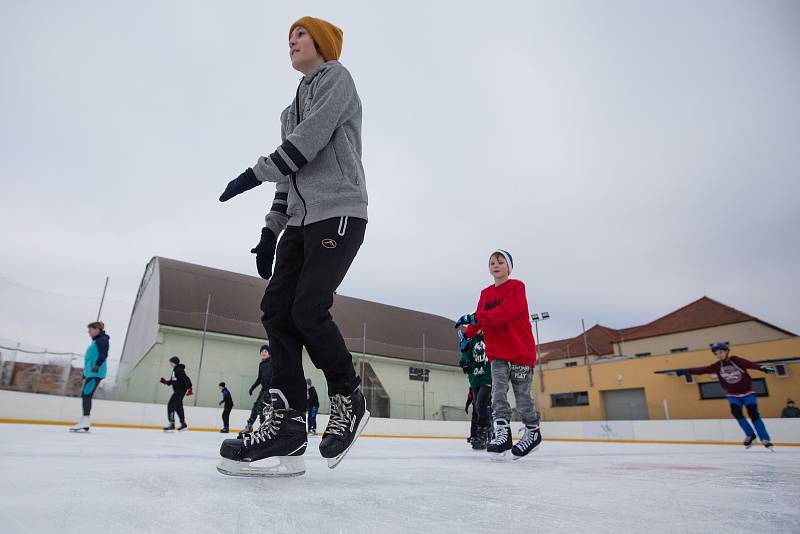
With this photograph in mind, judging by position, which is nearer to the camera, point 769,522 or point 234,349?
point 769,522

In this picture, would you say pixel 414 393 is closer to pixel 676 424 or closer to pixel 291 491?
pixel 676 424

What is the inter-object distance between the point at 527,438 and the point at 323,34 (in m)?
2.50

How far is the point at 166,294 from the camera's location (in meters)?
15.0

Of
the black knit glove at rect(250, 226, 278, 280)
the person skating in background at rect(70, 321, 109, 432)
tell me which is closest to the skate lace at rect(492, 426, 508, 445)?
the black knit glove at rect(250, 226, 278, 280)

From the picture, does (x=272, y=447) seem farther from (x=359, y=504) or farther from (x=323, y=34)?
(x=323, y=34)

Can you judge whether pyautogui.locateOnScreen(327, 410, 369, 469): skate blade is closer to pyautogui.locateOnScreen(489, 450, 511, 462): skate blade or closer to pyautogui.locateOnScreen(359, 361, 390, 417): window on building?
pyautogui.locateOnScreen(489, 450, 511, 462): skate blade

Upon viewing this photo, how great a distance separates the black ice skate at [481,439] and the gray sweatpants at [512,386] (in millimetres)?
1537

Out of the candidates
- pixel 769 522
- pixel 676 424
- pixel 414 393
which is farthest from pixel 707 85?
pixel 769 522

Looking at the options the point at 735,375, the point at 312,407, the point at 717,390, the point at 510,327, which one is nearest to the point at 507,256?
the point at 510,327

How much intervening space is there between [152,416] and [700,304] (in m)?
25.6

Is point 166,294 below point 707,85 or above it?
below

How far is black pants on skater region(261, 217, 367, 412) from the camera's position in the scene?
1401 millimetres

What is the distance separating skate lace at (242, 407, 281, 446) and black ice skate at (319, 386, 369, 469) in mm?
157

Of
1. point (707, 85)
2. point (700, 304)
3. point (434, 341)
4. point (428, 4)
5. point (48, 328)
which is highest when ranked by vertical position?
point (428, 4)
